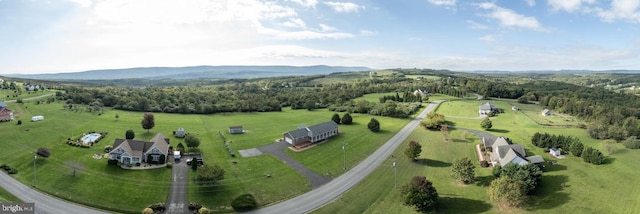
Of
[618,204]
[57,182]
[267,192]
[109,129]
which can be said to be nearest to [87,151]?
[57,182]

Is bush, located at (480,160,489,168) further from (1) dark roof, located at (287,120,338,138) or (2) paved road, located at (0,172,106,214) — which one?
(2) paved road, located at (0,172,106,214)

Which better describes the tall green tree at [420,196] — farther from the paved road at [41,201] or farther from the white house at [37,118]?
the white house at [37,118]

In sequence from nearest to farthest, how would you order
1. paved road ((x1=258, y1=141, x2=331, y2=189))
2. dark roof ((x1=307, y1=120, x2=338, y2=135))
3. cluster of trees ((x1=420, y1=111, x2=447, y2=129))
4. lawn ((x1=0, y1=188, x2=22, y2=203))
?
lawn ((x1=0, y1=188, x2=22, y2=203)), paved road ((x1=258, y1=141, x2=331, y2=189)), dark roof ((x1=307, y1=120, x2=338, y2=135)), cluster of trees ((x1=420, y1=111, x2=447, y2=129))

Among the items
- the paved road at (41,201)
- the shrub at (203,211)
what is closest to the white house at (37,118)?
the paved road at (41,201)

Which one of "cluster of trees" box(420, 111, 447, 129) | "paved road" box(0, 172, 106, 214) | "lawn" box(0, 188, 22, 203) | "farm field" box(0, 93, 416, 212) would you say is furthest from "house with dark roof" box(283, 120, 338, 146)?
"lawn" box(0, 188, 22, 203)

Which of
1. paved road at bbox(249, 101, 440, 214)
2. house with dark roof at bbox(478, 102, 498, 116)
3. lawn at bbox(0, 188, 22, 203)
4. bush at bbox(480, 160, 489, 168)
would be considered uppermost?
house with dark roof at bbox(478, 102, 498, 116)

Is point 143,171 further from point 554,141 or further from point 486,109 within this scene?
point 486,109

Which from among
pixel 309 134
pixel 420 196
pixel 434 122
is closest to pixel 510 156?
pixel 420 196

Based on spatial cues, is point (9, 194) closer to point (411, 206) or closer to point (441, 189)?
point (411, 206)
